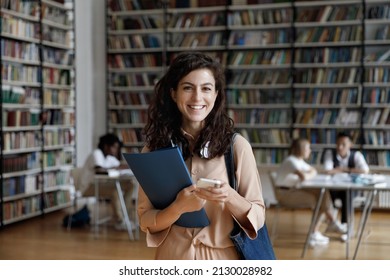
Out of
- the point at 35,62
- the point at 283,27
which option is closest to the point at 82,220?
the point at 35,62

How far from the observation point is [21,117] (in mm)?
5715

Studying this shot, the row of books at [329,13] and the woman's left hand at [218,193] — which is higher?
the row of books at [329,13]

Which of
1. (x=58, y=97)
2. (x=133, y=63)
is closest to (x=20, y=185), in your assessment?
(x=58, y=97)

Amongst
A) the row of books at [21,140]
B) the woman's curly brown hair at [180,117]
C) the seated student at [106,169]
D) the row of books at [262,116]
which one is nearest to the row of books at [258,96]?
the row of books at [262,116]

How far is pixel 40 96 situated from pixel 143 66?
1572 millimetres

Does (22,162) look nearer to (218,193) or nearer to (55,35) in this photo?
(55,35)

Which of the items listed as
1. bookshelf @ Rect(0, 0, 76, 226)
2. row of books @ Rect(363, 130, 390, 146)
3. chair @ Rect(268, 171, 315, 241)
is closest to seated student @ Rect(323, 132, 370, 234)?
chair @ Rect(268, 171, 315, 241)

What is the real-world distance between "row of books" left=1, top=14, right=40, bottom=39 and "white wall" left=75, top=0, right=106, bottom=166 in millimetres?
443

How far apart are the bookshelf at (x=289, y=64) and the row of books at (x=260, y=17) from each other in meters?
0.01

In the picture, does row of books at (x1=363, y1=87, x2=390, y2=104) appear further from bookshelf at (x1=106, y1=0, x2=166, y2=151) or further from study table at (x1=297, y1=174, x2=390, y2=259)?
bookshelf at (x1=106, y1=0, x2=166, y2=151)

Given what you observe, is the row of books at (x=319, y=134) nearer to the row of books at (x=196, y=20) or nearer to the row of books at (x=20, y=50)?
the row of books at (x=196, y=20)

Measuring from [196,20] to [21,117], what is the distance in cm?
247

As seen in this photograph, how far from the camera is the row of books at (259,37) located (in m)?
6.69

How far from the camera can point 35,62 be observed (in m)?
5.73
